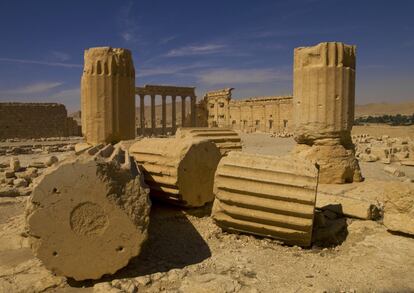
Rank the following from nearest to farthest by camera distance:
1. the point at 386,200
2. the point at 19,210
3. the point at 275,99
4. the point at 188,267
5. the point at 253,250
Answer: the point at 188,267 → the point at 253,250 → the point at 386,200 → the point at 19,210 → the point at 275,99

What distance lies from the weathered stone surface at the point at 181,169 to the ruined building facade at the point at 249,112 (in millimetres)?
25272

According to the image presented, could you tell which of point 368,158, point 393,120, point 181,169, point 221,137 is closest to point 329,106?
point 221,137

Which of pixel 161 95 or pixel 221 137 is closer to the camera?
pixel 221 137

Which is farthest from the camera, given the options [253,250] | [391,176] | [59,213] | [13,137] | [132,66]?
[13,137]

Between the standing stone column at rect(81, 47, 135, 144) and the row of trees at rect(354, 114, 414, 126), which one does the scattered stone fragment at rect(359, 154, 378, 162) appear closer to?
the standing stone column at rect(81, 47, 135, 144)

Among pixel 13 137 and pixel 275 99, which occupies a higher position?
pixel 275 99

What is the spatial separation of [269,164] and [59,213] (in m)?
2.62

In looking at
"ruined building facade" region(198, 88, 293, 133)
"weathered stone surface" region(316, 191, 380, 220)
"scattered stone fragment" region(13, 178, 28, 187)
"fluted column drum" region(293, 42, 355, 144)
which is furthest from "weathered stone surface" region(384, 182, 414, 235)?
"ruined building facade" region(198, 88, 293, 133)

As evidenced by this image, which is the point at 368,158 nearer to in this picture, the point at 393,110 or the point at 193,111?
the point at 193,111

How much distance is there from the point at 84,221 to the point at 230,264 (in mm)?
1680

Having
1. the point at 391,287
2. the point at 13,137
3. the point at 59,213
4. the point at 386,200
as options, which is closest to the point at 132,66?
the point at 59,213

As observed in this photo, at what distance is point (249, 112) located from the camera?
33.9 meters

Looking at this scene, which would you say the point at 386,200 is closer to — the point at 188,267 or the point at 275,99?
the point at 188,267

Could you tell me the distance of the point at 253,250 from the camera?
14.6 ft
